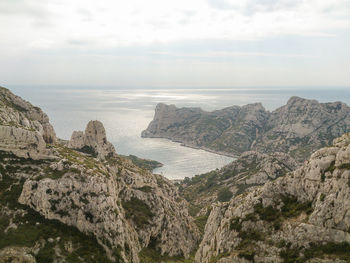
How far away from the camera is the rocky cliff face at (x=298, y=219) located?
120 feet

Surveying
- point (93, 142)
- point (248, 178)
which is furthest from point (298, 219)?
point (248, 178)

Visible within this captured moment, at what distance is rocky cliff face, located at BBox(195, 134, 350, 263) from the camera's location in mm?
36656

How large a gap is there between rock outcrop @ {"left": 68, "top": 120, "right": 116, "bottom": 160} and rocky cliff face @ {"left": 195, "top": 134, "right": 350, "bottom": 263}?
6641cm

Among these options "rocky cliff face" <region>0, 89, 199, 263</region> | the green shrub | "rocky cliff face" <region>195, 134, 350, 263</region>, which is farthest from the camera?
the green shrub

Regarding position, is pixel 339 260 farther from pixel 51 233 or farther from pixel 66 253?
pixel 51 233

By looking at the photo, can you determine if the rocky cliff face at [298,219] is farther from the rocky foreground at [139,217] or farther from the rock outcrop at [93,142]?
the rock outcrop at [93,142]

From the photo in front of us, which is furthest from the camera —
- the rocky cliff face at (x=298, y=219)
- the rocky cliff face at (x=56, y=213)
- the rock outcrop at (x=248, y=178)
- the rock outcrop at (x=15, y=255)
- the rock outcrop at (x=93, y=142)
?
the rock outcrop at (x=248, y=178)

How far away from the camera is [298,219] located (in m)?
41.8

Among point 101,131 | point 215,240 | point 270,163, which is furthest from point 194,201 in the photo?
point 215,240

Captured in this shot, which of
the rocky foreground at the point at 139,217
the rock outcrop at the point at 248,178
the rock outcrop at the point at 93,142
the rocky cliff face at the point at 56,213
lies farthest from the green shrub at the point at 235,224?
the rock outcrop at the point at 248,178

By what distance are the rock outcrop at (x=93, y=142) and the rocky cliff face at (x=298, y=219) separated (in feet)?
218

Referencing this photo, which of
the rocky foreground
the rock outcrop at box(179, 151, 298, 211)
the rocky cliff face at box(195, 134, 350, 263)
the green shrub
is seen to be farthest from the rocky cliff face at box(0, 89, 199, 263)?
the rock outcrop at box(179, 151, 298, 211)

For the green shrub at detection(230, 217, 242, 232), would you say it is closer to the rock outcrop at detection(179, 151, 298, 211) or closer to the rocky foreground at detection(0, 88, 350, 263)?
the rocky foreground at detection(0, 88, 350, 263)

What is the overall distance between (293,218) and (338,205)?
23.7ft
